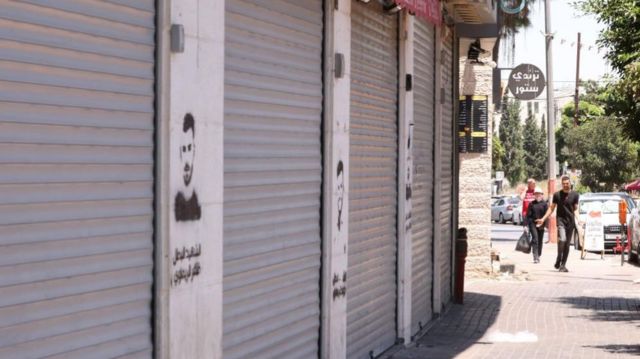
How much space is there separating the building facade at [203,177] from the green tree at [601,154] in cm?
6123

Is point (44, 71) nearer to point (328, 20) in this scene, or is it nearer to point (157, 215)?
point (157, 215)

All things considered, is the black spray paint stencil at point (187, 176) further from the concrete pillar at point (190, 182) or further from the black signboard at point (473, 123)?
the black signboard at point (473, 123)

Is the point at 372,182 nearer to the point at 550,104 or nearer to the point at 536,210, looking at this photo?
the point at 536,210

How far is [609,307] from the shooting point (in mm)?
17031

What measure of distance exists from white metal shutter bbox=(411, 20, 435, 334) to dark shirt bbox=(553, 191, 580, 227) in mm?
8460

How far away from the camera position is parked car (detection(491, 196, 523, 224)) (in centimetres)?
6203

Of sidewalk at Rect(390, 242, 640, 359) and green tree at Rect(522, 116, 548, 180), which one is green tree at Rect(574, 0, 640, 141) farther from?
green tree at Rect(522, 116, 548, 180)

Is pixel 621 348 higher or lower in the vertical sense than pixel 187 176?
lower

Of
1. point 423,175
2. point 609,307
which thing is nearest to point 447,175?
point 423,175

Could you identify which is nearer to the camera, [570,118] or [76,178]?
[76,178]

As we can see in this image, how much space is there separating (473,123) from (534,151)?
310 ft

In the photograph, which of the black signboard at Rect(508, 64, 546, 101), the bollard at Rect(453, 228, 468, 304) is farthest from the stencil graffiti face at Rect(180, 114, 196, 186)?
the black signboard at Rect(508, 64, 546, 101)

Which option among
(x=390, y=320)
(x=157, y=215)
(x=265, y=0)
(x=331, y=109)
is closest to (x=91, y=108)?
(x=157, y=215)

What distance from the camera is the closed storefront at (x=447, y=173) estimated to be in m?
16.5
